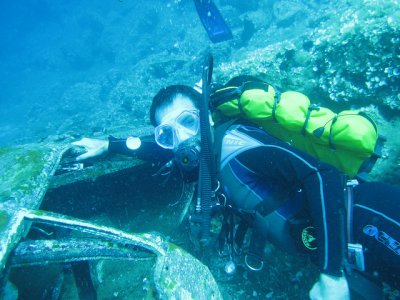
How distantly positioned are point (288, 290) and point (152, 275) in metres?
2.15

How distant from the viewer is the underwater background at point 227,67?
366 centimetres

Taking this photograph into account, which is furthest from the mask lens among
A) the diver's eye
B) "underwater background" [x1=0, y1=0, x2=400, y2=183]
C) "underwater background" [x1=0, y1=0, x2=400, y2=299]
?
"underwater background" [x1=0, y1=0, x2=400, y2=183]

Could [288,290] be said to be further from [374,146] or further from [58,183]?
[58,183]

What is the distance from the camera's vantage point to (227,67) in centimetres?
681

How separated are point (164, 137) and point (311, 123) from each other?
1.65m

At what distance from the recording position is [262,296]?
123 inches

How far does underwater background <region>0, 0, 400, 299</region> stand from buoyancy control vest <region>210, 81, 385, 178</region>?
4.64ft

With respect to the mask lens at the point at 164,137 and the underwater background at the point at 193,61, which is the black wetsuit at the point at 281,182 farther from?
the underwater background at the point at 193,61

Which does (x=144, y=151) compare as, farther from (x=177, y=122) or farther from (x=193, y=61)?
(x=193, y=61)

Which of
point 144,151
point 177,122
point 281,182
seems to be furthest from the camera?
point 144,151

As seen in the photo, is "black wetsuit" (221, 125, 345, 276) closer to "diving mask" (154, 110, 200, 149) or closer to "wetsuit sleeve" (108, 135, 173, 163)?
"diving mask" (154, 110, 200, 149)

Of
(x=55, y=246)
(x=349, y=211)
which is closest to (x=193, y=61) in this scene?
(x=349, y=211)

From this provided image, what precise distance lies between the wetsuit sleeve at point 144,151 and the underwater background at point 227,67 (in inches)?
23.5

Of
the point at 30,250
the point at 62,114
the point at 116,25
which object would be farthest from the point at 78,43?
the point at 30,250
